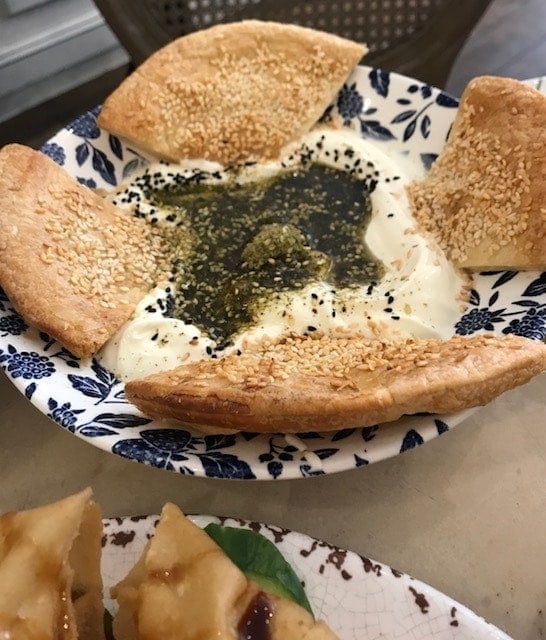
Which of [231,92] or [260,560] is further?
[231,92]

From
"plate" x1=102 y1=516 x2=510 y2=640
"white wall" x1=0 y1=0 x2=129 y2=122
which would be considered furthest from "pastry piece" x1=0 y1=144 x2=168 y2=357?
"white wall" x1=0 y1=0 x2=129 y2=122

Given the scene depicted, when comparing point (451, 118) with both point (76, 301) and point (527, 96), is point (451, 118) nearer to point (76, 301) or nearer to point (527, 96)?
point (527, 96)

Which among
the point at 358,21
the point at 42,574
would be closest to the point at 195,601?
the point at 42,574

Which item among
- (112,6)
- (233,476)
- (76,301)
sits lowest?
(233,476)

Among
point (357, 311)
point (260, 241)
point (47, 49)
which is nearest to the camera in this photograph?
point (357, 311)

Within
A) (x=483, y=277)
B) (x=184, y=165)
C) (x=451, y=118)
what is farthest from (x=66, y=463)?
(x=451, y=118)

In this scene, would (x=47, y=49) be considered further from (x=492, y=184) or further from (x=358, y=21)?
(x=492, y=184)

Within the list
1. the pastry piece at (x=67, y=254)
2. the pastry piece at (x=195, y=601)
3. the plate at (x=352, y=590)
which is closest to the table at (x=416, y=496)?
the plate at (x=352, y=590)
